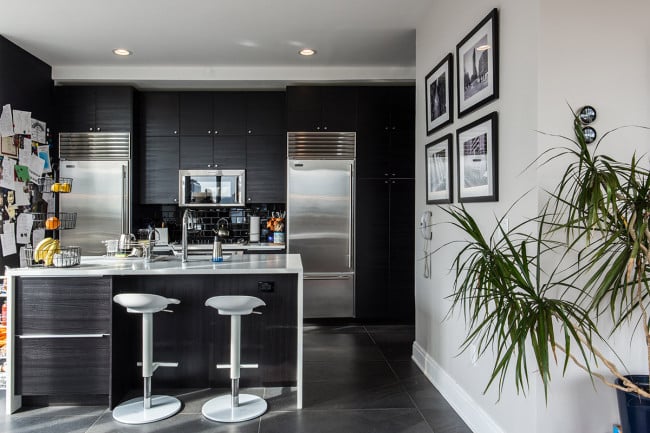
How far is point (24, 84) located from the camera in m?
4.55

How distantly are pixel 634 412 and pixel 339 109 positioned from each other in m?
4.13

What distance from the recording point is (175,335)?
3.29 meters

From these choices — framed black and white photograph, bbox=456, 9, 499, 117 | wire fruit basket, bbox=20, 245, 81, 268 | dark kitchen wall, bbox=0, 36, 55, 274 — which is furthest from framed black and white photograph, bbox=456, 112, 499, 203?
dark kitchen wall, bbox=0, 36, 55, 274

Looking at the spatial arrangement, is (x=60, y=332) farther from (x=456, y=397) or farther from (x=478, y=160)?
(x=478, y=160)

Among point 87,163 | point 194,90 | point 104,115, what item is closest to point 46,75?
point 104,115

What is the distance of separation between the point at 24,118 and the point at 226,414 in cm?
362

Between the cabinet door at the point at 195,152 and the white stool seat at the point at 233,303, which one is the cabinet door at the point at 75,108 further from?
the white stool seat at the point at 233,303

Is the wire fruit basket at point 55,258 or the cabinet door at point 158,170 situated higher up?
the cabinet door at point 158,170

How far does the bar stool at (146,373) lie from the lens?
2826mm

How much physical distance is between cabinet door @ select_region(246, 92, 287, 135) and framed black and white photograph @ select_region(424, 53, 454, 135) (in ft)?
7.55

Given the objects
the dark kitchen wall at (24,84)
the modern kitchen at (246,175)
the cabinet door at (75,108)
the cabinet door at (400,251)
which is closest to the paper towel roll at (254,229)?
the modern kitchen at (246,175)

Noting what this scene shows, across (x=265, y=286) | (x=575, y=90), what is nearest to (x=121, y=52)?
(x=265, y=286)

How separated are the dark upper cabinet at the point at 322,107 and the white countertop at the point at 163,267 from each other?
2.20 metres

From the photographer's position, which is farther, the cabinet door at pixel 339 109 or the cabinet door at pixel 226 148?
the cabinet door at pixel 226 148
